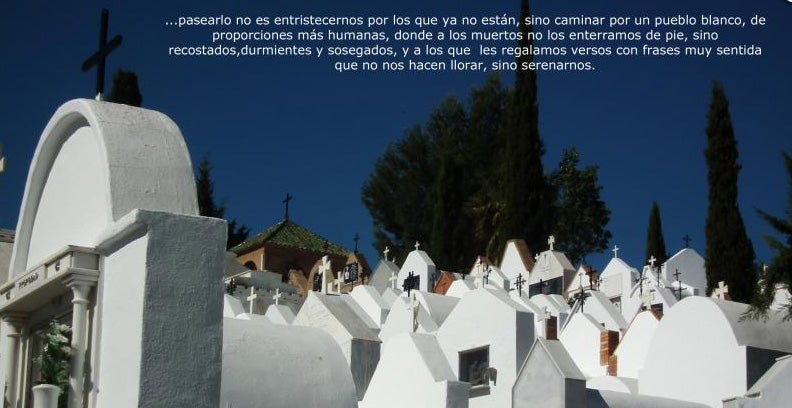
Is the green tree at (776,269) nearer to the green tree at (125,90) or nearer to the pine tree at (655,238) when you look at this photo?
the green tree at (125,90)

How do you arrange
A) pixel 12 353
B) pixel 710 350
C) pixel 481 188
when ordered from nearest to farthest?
1. pixel 12 353
2. pixel 710 350
3. pixel 481 188

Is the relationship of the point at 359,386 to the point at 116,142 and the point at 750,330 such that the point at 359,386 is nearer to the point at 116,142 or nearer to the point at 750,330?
the point at 750,330

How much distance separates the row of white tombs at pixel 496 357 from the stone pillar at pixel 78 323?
153 inches

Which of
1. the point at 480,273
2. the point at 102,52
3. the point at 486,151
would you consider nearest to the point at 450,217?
the point at 486,151

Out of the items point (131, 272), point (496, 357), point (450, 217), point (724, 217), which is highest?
point (450, 217)

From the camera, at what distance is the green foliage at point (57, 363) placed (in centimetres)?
795

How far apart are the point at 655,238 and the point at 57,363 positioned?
1526 inches

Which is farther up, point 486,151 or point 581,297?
point 486,151

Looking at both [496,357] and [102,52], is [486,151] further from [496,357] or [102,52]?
[102,52]

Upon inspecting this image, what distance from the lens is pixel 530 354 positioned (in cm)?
1444

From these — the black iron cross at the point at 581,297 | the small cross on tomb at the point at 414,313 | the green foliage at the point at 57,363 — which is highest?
the black iron cross at the point at 581,297

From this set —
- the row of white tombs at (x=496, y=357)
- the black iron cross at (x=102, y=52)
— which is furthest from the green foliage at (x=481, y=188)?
the black iron cross at (x=102, y=52)

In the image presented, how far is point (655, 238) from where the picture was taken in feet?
147

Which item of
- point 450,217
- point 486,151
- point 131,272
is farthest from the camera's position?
point 486,151
